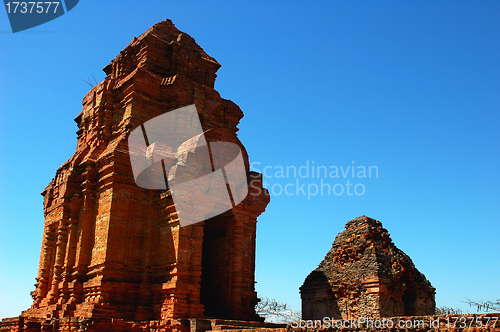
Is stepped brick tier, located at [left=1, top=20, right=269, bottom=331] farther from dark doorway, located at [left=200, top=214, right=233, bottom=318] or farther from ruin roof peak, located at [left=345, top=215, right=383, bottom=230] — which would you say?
ruin roof peak, located at [left=345, top=215, right=383, bottom=230]

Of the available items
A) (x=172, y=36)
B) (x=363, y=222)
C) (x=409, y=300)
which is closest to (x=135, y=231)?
(x=363, y=222)

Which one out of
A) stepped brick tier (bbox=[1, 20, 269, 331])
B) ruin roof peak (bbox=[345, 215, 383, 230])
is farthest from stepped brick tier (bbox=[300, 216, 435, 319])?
stepped brick tier (bbox=[1, 20, 269, 331])

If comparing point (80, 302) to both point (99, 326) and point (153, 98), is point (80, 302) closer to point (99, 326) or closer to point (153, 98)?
point (99, 326)

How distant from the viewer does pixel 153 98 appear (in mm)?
17031

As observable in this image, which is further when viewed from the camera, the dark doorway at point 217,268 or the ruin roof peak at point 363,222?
the ruin roof peak at point 363,222

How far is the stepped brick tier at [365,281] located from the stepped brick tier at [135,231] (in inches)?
172

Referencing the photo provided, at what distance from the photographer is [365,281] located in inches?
659

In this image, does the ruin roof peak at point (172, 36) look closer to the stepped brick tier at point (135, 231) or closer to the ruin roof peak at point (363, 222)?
the stepped brick tier at point (135, 231)

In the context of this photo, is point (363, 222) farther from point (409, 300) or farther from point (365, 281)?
point (409, 300)

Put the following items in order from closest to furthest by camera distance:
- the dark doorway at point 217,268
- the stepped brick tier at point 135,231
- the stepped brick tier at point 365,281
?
the stepped brick tier at point 135,231 < the dark doorway at point 217,268 < the stepped brick tier at point 365,281

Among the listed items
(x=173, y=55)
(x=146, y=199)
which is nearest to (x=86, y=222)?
(x=146, y=199)

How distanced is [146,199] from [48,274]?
5.35 metres

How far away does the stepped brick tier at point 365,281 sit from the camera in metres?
16.5

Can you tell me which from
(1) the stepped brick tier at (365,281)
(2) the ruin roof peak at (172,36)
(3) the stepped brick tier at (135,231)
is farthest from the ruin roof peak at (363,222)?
(2) the ruin roof peak at (172,36)
